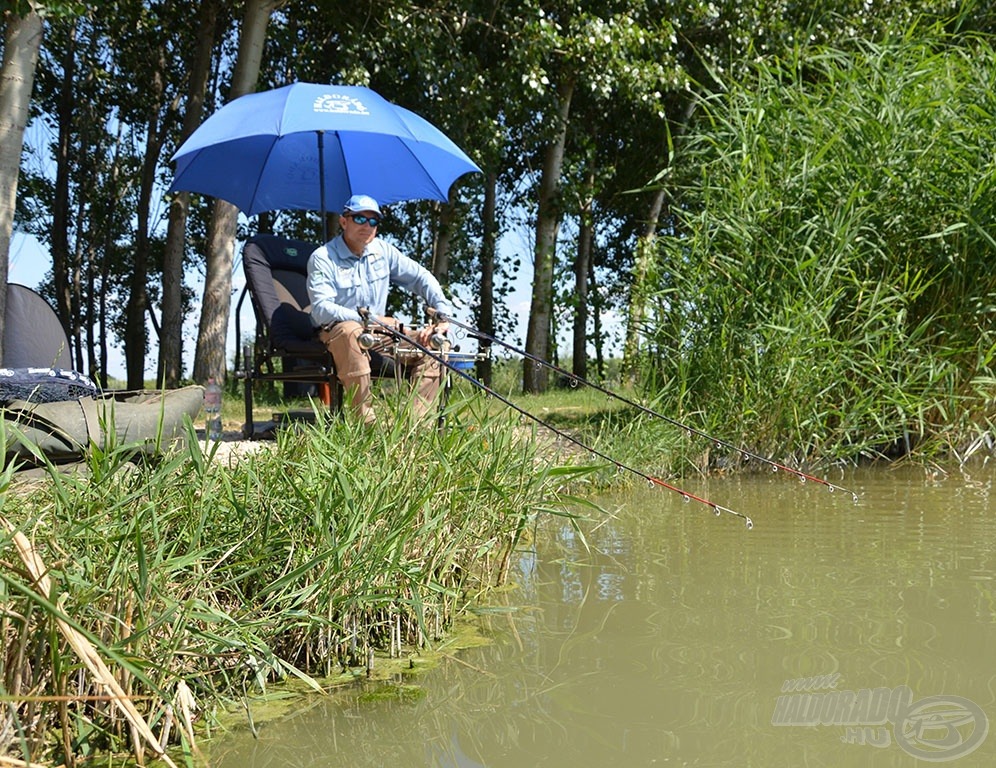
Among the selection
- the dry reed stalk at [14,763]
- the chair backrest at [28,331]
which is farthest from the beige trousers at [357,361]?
the dry reed stalk at [14,763]

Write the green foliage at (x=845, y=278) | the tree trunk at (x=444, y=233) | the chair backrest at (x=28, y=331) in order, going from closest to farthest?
the green foliage at (x=845, y=278)
the chair backrest at (x=28, y=331)
the tree trunk at (x=444, y=233)

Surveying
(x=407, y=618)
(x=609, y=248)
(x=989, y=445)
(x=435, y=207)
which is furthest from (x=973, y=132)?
(x=609, y=248)

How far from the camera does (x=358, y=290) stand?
6.45 meters

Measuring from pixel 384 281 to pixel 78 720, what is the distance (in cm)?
448

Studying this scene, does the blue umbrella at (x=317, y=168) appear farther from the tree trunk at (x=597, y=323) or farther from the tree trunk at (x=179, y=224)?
the tree trunk at (x=597, y=323)

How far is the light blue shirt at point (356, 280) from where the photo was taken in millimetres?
6082

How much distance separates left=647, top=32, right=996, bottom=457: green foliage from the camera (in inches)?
263

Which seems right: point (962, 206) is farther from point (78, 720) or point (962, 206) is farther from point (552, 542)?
point (78, 720)

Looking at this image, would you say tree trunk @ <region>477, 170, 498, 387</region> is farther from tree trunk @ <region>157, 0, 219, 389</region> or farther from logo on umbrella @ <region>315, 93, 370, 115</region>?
logo on umbrella @ <region>315, 93, 370, 115</region>

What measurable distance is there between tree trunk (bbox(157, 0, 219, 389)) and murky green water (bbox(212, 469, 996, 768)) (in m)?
9.09

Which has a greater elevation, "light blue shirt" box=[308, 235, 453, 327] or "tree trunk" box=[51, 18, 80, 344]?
"tree trunk" box=[51, 18, 80, 344]

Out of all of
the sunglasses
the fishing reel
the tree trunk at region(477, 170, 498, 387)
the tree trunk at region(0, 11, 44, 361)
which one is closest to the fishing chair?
the sunglasses

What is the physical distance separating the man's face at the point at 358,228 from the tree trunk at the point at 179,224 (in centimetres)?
644

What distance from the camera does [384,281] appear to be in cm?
664
